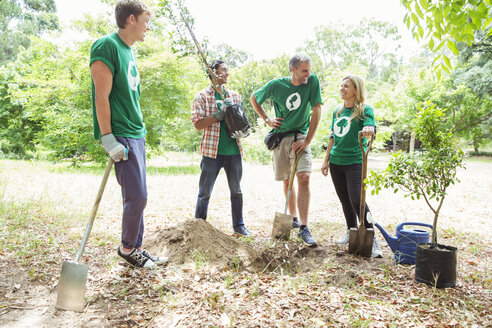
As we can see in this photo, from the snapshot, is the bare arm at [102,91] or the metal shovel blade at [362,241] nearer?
the bare arm at [102,91]

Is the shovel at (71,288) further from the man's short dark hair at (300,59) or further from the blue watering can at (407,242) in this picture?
the man's short dark hair at (300,59)

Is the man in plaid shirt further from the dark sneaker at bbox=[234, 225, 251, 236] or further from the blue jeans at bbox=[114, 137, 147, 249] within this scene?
the blue jeans at bbox=[114, 137, 147, 249]

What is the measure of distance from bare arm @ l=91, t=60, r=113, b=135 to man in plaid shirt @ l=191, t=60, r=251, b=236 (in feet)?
4.66

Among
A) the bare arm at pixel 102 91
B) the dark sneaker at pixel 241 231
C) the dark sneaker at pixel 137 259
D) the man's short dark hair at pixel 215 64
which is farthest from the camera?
the dark sneaker at pixel 241 231

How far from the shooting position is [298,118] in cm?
388

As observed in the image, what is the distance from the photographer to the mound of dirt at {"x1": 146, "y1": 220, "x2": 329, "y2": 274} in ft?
10.1

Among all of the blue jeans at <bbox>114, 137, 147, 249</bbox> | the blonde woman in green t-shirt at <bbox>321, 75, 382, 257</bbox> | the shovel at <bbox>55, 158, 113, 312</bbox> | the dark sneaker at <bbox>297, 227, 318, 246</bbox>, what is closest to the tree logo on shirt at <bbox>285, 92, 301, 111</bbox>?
the blonde woman in green t-shirt at <bbox>321, 75, 382, 257</bbox>

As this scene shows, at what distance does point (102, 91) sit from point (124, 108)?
0.80 feet

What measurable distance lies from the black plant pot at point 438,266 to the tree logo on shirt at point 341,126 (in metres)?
1.48

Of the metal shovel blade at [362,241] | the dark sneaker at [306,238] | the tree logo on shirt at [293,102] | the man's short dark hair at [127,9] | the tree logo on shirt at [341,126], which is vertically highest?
the man's short dark hair at [127,9]

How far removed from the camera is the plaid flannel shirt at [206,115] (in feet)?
12.4

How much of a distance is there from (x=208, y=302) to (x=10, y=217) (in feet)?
11.8

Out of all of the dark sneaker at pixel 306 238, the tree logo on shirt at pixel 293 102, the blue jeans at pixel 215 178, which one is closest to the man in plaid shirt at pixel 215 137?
the blue jeans at pixel 215 178

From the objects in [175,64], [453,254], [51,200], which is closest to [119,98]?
[453,254]
